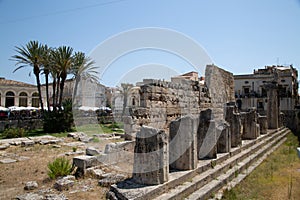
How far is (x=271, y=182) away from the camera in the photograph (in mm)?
5895

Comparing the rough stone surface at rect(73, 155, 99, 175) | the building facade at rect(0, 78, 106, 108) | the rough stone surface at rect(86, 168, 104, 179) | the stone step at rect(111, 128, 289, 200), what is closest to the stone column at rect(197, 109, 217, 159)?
the stone step at rect(111, 128, 289, 200)

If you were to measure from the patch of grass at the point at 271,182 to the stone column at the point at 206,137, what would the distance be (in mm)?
1102

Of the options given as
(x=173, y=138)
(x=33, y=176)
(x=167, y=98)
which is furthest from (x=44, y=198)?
(x=167, y=98)

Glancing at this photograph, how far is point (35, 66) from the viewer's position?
20781 millimetres

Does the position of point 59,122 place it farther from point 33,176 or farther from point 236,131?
→ point 236,131

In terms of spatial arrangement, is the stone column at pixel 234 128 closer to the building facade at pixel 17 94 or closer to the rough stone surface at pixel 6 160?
the rough stone surface at pixel 6 160

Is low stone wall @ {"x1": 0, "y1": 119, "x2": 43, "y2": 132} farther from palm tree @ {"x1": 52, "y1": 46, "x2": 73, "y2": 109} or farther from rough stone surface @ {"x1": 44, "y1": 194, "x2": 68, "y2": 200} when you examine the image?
rough stone surface @ {"x1": 44, "y1": 194, "x2": 68, "y2": 200}

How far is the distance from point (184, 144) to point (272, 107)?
46.5 feet

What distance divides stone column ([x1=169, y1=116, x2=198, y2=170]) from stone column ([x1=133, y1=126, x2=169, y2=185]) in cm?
91

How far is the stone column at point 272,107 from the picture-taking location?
16386 millimetres

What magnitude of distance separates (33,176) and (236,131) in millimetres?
6767

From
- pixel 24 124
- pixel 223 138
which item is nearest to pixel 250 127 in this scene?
pixel 223 138

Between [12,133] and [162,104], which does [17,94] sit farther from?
[162,104]

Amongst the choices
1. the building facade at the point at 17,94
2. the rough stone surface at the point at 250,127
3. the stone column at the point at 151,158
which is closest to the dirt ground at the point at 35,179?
the stone column at the point at 151,158
